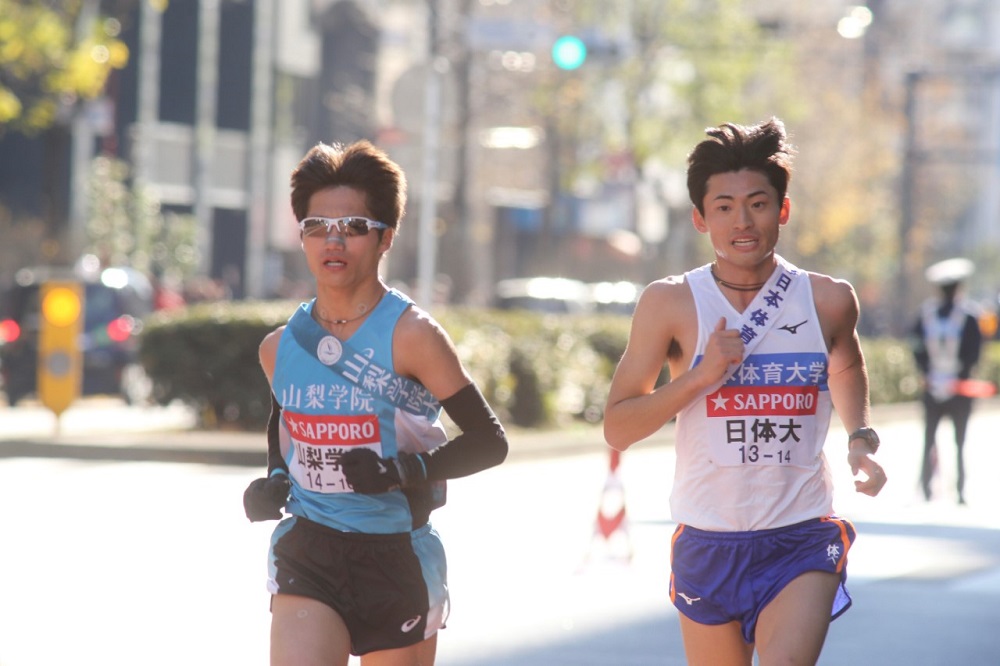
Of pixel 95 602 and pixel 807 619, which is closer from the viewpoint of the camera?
pixel 807 619

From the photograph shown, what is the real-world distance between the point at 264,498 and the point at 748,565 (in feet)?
3.79

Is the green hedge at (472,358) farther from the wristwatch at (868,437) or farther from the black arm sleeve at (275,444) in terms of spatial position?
the wristwatch at (868,437)

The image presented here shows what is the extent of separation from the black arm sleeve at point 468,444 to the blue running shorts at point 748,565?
0.55 m

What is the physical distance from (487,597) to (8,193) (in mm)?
33114

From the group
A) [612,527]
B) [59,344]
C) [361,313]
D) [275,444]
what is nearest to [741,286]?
[361,313]

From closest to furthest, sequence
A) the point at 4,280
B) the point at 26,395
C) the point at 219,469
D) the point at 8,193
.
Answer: the point at 219,469 → the point at 26,395 → the point at 4,280 → the point at 8,193

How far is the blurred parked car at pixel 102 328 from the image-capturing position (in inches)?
982

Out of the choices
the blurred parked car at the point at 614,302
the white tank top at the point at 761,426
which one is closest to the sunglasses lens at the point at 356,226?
the white tank top at the point at 761,426

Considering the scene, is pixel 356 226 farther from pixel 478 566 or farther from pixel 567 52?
pixel 567 52

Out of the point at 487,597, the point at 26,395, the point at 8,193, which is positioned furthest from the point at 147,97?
the point at 487,597

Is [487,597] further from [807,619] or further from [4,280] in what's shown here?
[4,280]

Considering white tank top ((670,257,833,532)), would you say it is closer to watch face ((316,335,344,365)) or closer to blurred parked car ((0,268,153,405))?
watch face ((316,335,344,365))

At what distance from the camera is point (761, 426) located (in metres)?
4.75

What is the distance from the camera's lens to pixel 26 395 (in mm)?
24797
